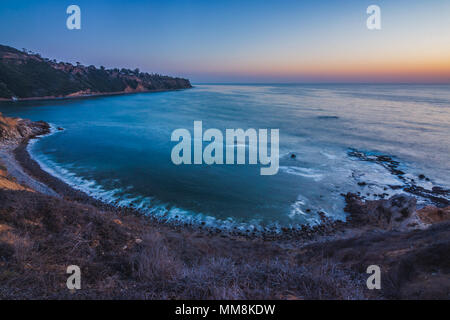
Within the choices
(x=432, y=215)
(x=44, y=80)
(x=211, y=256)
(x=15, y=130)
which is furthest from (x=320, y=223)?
(x=44, y=80)

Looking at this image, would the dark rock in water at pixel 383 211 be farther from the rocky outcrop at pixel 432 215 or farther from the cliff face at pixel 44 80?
the cliff face at pixel 44 80

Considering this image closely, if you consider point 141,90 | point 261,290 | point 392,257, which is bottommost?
point 392,257

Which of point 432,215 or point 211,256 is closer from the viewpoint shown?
point 211,256

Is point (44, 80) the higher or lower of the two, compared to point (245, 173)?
higher

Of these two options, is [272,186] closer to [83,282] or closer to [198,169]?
[198,169]

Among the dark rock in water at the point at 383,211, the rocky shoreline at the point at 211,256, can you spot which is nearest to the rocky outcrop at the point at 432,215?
the rocky shoreline at the point at 211,256

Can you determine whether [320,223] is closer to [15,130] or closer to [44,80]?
[15,130]

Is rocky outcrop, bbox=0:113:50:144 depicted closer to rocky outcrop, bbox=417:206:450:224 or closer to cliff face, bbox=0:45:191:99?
rocky outcrop, bbox=417:206:450:224

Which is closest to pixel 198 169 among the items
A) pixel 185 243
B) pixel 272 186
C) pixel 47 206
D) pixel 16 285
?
pixel 272 186
